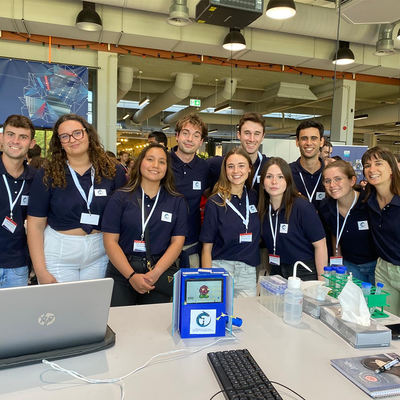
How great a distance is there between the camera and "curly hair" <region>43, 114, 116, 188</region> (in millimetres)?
2137

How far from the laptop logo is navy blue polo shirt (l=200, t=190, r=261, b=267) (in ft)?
4.12

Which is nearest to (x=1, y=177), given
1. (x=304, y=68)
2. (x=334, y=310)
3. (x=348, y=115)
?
(x=334, y=310)

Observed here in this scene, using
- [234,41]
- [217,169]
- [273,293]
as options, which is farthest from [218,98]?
[273,293]

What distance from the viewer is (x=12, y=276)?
2332mm

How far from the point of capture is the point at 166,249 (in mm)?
2225

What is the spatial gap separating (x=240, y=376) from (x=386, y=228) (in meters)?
1.62

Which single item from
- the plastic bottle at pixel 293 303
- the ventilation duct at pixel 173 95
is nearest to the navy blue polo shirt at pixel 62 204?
the plastic bottle at pixel 293 303

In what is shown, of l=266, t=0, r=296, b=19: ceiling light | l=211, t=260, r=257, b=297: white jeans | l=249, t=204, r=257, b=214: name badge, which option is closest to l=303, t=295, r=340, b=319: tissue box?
l=211, t=260, r=257, b=297: white jeans

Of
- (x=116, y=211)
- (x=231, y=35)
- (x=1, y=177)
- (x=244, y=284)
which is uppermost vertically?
(x=231, y=35)

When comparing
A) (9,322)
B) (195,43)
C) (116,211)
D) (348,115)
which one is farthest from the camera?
(348,115)

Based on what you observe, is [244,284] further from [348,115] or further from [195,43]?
[348,115]

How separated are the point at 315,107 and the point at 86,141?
39.1 feet

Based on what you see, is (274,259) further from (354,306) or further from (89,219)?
(89,219)

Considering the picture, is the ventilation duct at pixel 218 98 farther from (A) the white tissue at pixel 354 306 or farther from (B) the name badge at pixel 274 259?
(A) the white tissue at pixel 354 306
